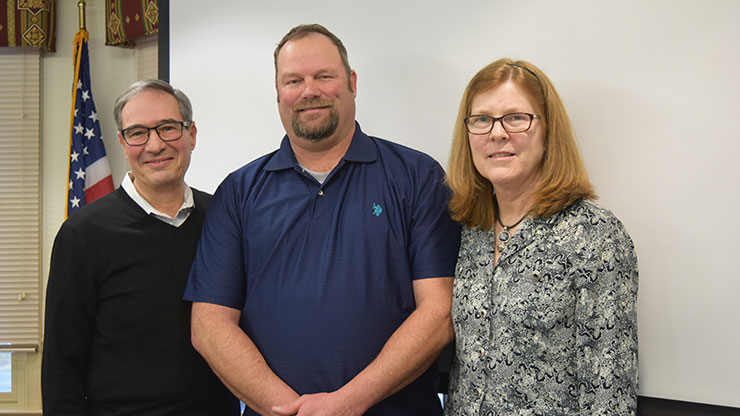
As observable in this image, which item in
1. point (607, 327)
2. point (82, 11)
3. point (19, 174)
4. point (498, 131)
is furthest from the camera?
point (19, 174)

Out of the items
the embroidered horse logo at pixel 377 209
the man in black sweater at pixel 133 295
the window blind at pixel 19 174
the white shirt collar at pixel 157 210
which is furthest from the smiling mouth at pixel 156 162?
the window blind at pixel 19 174

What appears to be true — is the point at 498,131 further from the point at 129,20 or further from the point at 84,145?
the point at 84,145

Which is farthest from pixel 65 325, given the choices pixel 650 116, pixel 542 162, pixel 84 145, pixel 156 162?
pixel 84 145

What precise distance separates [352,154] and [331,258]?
0.34m

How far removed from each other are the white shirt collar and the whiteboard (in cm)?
Result: 80

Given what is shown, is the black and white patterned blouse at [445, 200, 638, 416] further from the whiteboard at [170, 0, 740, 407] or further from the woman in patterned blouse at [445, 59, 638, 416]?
the whiteboard at [170, 0, 740, 407]

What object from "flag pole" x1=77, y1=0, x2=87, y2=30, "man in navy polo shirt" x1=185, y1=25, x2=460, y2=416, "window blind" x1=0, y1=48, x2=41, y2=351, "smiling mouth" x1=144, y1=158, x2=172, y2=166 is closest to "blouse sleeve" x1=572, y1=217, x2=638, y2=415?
"man in navy polo shirt" x1=185, y1=25, x2=460, y2=416

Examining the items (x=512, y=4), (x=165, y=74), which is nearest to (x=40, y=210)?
(x=165, y=74)

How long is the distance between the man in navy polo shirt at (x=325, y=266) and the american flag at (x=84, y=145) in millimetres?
2201

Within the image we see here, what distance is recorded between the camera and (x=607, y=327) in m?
1.29

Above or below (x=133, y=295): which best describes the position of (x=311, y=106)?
above

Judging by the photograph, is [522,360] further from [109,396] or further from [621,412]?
[109,396]

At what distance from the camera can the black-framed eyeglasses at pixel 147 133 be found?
1.81 metres

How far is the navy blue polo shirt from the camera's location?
1624 millimetres
